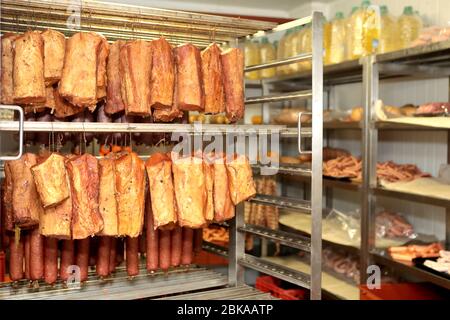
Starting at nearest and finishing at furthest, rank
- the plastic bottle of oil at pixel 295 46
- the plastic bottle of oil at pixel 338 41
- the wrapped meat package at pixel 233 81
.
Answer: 1. the wrapped meat package at pixel 233 81
2. the plastic bottle of oil at pixel 338 41
3. the plastic bottle of oil at pixel 295 46

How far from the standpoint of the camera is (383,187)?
3854 mm

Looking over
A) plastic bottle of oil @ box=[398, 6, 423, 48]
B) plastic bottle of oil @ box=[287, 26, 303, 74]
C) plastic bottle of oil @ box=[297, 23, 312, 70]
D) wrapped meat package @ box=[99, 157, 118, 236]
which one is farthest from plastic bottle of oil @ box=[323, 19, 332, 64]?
→ wrapped meat package @ box=[99, 157, 118, 236]

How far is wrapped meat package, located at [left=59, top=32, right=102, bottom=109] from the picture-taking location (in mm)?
2410

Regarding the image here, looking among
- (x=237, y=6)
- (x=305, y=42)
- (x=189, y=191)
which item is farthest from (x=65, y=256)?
(x=237, y=6)

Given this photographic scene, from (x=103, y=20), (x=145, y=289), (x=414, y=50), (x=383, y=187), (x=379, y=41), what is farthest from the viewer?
(x=379, y=41)

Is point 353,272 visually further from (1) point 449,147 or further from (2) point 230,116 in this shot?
(2) point 230,116

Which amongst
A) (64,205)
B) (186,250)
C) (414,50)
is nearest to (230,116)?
(186,250)

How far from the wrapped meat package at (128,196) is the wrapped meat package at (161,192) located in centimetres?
7

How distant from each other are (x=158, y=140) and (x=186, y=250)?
24.9 inches

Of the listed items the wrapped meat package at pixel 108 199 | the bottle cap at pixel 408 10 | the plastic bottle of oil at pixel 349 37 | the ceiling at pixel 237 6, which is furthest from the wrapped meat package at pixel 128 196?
the ceiling at pixel 237 6

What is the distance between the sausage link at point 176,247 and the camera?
113 inches

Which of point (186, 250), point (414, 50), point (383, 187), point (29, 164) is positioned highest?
point (414, 50)

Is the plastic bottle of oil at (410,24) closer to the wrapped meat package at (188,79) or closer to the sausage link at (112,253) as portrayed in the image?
the wrapped meat package at (188,79)

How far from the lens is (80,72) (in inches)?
95.3
